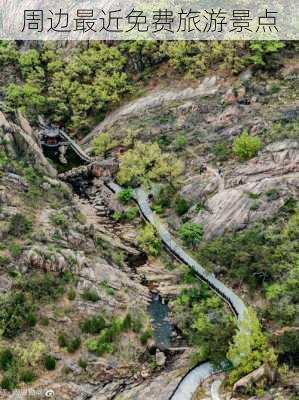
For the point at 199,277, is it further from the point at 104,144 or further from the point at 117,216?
the point at 104,144

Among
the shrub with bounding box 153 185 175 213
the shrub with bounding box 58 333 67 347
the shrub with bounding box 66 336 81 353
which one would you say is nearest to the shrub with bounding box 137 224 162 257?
the shrub with bounding box 153 185 175 213

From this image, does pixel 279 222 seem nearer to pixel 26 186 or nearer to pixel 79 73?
pixel 26 186

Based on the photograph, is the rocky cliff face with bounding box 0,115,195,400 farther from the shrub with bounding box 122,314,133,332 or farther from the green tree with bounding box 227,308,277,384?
the green tree with bounding box 227,308,277,384

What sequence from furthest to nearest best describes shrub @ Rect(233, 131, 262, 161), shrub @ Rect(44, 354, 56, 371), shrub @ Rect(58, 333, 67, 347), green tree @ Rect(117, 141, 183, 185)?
green tree @ Rect(117, 141, 183, 185) < shrub @ Rect(233, 131, 262, 161) < shrub @ Rect(58, 333, 67, 347) < shrub @ Rect(44, 354, 56, 371)

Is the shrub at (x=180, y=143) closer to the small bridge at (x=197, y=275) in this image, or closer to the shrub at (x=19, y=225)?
the small bridge at (x=197, y=275)

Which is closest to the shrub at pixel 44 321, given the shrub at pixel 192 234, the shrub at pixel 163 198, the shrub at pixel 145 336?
the shrub at pixel 145 336

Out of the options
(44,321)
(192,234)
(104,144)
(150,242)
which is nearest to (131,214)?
(150,242)
